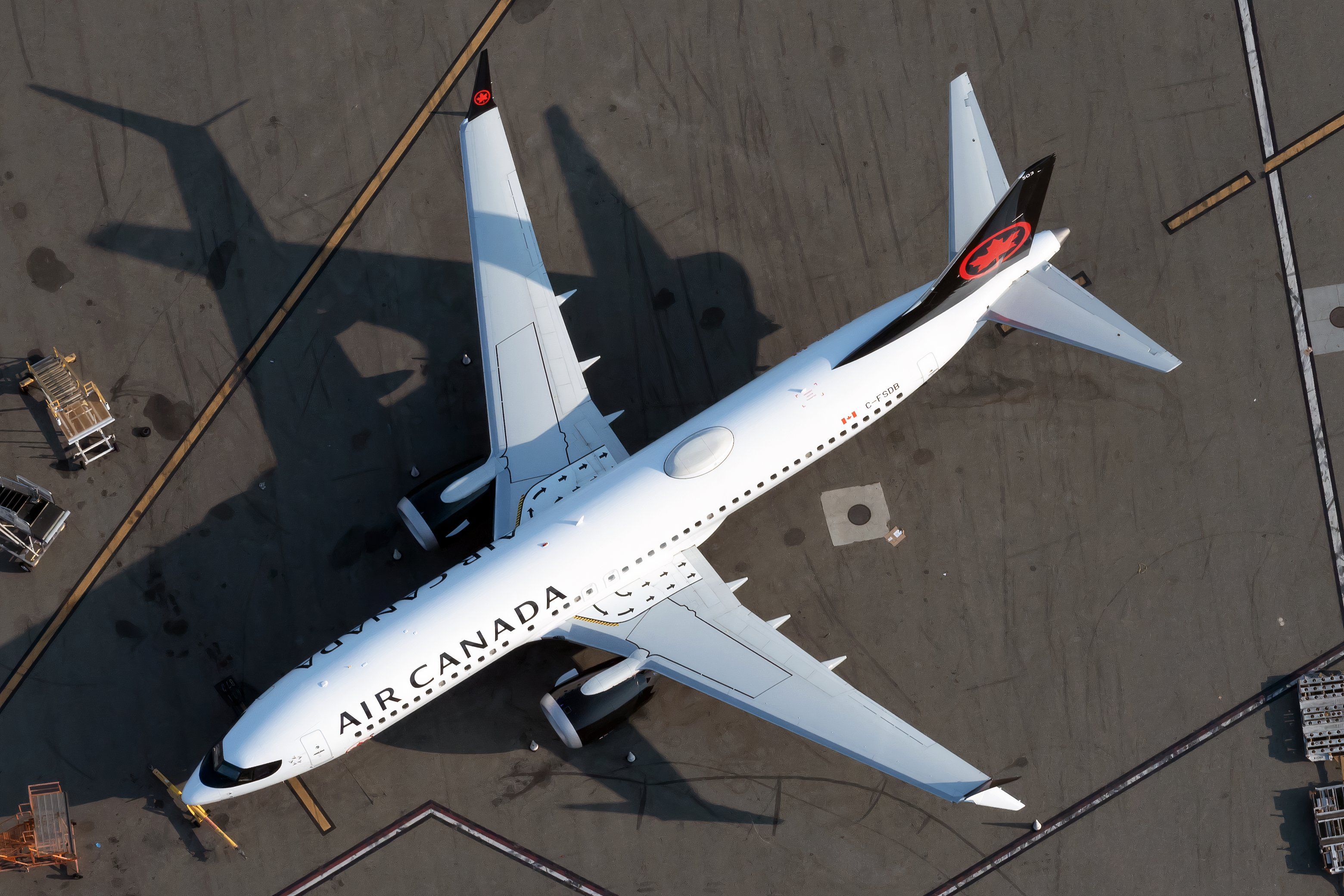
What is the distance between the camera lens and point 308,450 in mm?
24109

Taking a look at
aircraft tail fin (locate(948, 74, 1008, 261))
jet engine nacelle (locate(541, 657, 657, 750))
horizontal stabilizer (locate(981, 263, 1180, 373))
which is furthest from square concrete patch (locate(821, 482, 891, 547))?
aircraft tail fin (locate(948, 74, 1008, 261))

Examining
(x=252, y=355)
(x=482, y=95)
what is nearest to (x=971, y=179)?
(x=482, y=95)

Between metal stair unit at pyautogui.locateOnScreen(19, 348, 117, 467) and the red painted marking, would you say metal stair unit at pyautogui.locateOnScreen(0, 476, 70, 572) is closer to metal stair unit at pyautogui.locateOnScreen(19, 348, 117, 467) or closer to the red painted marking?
metal stair unit at pyautogui.locateOnScreen(19, 348, 117, 467)

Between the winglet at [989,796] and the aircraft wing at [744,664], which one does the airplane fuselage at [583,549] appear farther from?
the winglet at [989,796]

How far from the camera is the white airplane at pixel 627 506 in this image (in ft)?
64.9

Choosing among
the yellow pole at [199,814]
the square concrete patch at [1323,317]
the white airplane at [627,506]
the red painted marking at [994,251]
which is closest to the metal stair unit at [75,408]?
the yellow pole at [199,814]

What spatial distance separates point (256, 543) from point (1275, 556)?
26.0m

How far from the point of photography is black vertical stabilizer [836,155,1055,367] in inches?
781

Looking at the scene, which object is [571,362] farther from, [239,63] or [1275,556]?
[1275,556]

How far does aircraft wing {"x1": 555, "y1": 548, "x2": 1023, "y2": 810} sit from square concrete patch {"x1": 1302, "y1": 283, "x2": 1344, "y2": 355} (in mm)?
14684

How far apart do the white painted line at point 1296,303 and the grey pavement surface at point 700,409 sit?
0.33 meters

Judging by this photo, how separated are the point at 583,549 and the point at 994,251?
11.2 metres

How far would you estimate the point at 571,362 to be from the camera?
22734mm

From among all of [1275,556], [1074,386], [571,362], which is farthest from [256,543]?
[1275,556]
